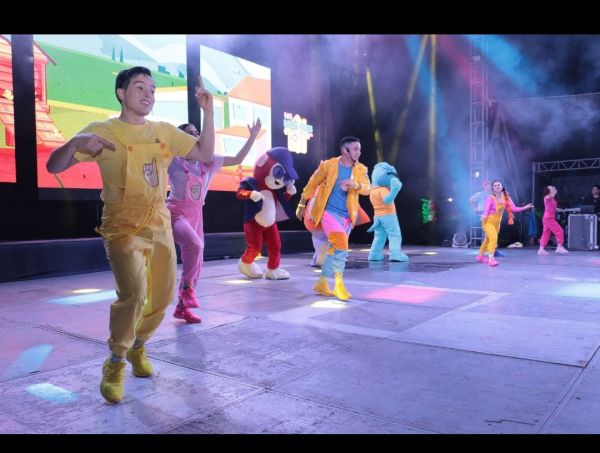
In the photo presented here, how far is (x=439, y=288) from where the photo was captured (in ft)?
17.5

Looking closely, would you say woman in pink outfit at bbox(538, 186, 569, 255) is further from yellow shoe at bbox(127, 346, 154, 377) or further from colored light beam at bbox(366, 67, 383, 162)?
yellow shoe at bbox(127, 346, 154, 377)

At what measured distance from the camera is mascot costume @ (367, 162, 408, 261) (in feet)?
27.4

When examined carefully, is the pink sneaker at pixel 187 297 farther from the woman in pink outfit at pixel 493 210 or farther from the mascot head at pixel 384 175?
the woman in pink outfit at pixel 493 210

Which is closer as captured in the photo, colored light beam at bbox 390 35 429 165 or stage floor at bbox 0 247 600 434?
stage floor at bbox 0 247 600 434

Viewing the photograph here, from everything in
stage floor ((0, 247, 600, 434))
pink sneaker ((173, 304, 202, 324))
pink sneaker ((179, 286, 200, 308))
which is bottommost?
stage floor ((0, 247, 600, 434))

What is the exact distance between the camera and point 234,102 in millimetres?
9812

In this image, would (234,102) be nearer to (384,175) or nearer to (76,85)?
(76,85)

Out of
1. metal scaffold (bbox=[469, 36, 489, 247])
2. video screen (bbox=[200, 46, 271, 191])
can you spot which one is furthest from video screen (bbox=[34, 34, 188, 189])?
metal scaffold (bbox=[469, 36, 489, 247])

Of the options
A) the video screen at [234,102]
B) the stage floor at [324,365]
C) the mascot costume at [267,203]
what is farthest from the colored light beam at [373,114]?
the stage floor at [324,365]

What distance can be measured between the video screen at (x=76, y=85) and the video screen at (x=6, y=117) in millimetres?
345

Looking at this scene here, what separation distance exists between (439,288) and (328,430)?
12.4ft

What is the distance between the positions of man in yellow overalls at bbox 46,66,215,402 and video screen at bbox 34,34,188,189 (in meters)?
5.52

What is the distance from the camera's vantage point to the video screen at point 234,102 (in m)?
9.46
